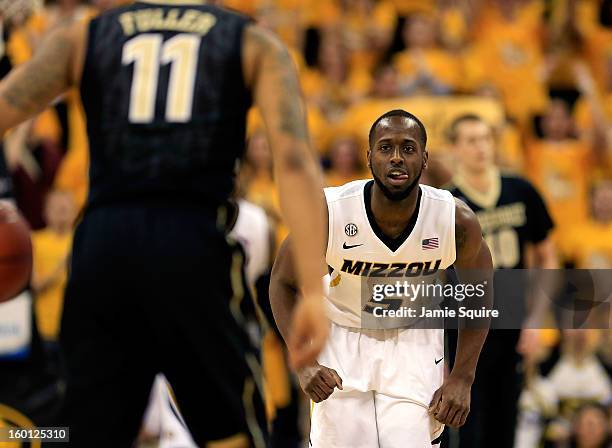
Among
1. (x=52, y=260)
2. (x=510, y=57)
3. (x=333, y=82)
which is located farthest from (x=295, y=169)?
(x=510, y=57)

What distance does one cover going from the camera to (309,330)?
2.93 m

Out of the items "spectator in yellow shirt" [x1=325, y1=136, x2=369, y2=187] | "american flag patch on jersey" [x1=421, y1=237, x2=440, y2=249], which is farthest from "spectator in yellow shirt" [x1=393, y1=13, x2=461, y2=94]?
"american flag patch on jersey" [x1=421, y1=237, x2=440, y2=249]

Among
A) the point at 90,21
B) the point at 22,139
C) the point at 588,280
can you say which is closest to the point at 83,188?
the point at 22,139

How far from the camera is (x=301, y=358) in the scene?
2.95m

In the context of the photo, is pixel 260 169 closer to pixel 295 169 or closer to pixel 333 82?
pixel 333 82

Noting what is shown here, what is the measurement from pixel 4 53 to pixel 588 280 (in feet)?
12.1

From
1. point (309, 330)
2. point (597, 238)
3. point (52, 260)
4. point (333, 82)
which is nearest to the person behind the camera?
point (309, 330)

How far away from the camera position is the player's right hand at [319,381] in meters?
4.49

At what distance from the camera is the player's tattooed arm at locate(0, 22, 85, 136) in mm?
3312

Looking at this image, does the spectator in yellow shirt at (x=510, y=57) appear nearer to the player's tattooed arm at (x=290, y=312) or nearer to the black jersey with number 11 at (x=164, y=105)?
the player's tattooed arm at (x=290, y=312)

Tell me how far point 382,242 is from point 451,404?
72cm

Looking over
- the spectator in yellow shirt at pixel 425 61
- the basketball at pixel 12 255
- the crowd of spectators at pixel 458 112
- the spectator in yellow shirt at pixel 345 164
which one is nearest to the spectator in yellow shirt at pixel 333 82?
the crowd of spectators at pixel 458 112

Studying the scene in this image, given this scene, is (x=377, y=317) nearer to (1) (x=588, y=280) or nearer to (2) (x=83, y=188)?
(1) (x=588, y=280)

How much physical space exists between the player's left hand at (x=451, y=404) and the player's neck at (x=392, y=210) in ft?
2.25
